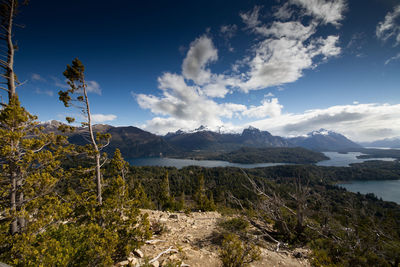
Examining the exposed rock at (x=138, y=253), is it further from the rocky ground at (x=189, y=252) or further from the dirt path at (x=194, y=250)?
the dirt path at (x=194, y=250)

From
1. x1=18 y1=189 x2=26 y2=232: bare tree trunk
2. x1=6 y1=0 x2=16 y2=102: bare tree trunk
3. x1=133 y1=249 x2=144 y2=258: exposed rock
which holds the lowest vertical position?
x1=133 y1=249 x2=144 y2=258: exposed rock

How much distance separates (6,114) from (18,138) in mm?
1025

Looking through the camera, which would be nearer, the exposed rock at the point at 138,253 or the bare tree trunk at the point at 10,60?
the bare tree trunk at the point at 10,60

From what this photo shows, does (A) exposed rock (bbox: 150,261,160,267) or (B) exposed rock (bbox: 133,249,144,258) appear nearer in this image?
(A) exposed rock (bbox: 150,261,160,267)

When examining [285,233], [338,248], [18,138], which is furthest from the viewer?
[285,233]

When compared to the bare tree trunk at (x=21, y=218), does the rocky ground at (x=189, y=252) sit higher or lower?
lower

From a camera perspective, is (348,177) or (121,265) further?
(348,177)

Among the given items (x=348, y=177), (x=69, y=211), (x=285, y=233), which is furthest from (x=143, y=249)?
(x=348, y=177)

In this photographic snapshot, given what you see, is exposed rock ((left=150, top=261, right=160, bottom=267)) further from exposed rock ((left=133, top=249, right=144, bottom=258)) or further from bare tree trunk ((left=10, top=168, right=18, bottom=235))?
bare tree trunk ((left=10, top=168, right=18, bottom=235))

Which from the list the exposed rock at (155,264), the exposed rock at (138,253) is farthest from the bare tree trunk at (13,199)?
the exposed rock at (155,264)

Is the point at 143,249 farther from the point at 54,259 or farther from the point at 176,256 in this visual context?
the point at 54,259

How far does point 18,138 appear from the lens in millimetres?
5750

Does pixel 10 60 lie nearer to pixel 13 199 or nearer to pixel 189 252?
pixel 13 199

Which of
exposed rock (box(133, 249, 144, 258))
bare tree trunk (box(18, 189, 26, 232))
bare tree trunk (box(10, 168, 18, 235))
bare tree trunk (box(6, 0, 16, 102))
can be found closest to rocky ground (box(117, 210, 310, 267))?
exposed rock (box(133, 249, 144, 258))
